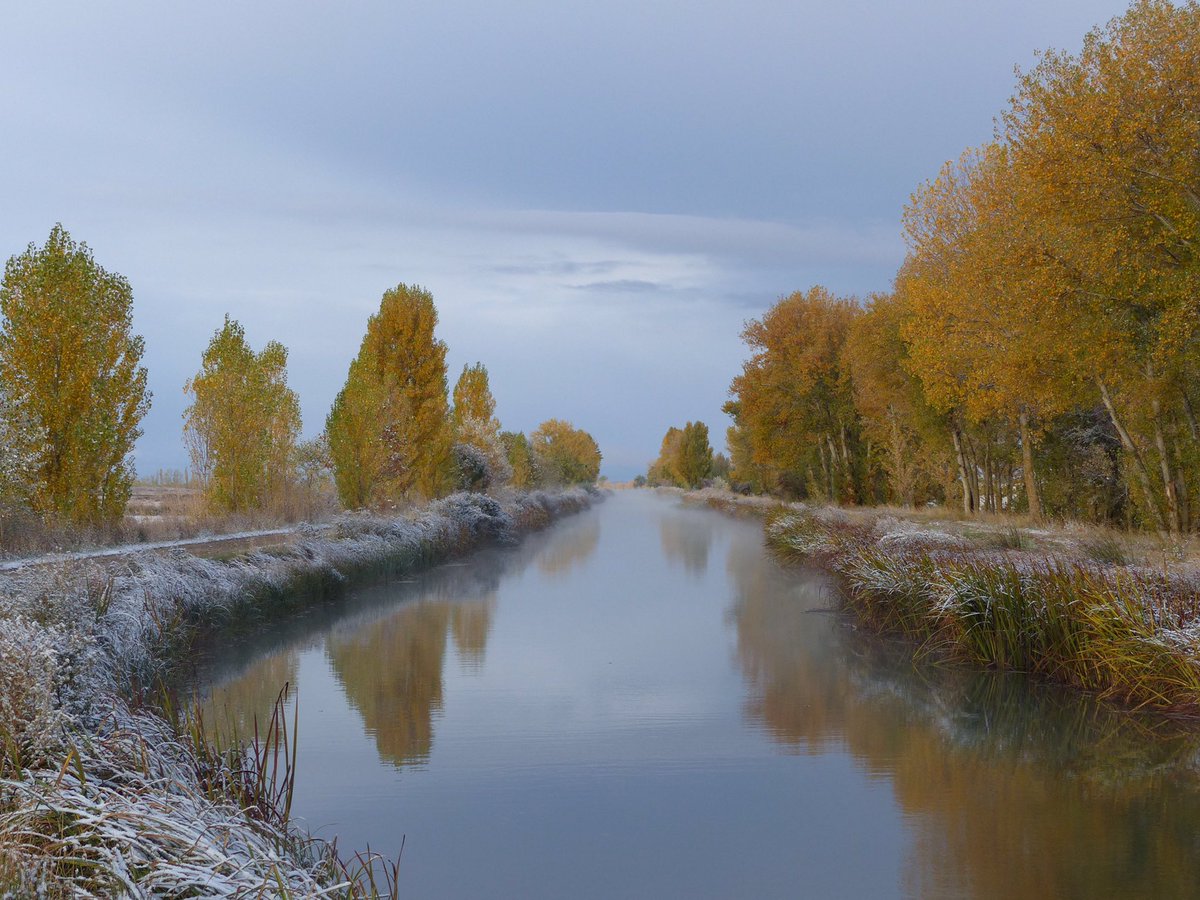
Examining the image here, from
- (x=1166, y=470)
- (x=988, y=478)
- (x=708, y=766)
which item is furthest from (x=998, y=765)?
(x=988, y=478)

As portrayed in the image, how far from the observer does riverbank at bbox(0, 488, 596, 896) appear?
11.1ft

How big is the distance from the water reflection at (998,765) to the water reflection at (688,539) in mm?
10447

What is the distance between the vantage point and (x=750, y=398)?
3678cm

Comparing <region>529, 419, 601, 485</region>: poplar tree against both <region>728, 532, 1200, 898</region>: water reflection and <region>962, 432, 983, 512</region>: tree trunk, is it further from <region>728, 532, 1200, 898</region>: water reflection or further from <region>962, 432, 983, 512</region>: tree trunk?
<region>728, 532, 1200, 898</region>: water reflection

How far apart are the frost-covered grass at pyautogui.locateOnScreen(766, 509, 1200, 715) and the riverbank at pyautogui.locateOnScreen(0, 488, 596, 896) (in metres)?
6.54

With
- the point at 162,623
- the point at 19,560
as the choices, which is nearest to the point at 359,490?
the point at 19,560

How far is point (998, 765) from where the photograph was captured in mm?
6824

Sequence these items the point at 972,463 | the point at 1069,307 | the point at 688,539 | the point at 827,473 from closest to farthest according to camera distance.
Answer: the point at 1069,307 < the point at 972,463 < the point at 688,539 < the point at 827,473

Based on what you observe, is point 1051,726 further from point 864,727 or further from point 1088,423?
point 1088,423

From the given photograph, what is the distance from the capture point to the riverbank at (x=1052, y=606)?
7.82 m

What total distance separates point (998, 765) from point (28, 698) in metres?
6.29

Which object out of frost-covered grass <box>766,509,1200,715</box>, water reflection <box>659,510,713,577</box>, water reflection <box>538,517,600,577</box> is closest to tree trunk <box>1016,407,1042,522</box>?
water reflection <box>659,510,713,577</box>

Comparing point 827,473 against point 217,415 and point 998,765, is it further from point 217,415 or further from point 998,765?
point 998,765

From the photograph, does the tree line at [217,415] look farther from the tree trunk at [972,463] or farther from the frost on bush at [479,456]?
the tree trunk at [972,463]
